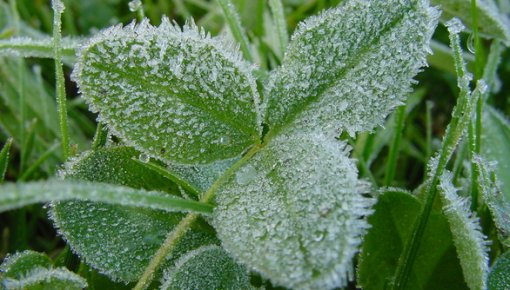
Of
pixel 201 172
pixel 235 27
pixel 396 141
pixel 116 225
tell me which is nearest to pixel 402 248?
pixel 396 141

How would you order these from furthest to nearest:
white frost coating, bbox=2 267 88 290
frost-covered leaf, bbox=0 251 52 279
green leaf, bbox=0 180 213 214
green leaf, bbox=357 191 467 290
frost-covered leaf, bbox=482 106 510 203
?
frost-covered leaf, bbox=482 106 510 203, green leaf, bbox=357 191 467 290, frost-covered leaf, bbox=0 251 52 279, white frost coating, bbox=2 267 88 290, green leaf, bbox=0 180 213 214

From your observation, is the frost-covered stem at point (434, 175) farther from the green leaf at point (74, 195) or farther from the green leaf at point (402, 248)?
the green leaf at point (74, 195)

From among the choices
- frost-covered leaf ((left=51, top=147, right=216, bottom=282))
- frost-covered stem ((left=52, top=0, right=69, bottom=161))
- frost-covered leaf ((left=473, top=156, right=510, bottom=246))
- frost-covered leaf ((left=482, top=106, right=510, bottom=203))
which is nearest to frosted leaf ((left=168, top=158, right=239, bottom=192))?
frost-covered leaf ((left=51, top=147, right=216, bottom=282))

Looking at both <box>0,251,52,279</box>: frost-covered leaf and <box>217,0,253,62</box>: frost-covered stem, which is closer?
<box>0,251,52,279</box>: frost-covered leaf

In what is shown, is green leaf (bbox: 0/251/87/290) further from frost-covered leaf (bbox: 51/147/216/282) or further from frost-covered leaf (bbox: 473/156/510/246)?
frost-covered leaf (bbox: 473/156/510/246)

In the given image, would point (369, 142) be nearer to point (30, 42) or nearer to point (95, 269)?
point (95, 269)

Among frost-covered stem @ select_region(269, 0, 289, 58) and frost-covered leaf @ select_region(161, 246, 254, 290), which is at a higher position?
frost-covered stem @ select_region(269, 0, 289, 58)

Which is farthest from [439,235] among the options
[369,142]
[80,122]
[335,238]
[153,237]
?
[80,122]

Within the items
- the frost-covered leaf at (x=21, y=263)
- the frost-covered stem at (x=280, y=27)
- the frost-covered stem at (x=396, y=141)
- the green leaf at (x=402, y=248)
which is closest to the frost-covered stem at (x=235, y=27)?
the frost-covered stem at (x=280, y=27)
